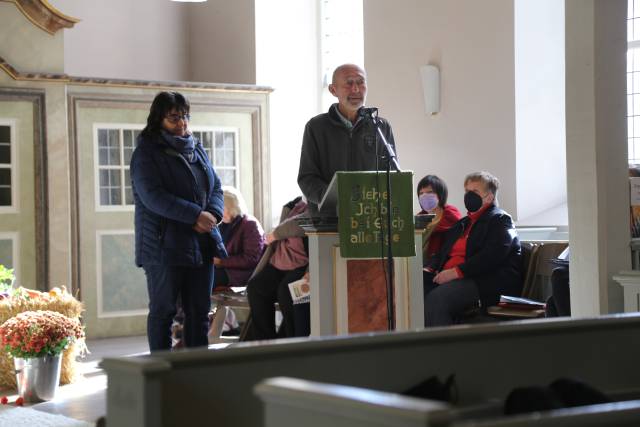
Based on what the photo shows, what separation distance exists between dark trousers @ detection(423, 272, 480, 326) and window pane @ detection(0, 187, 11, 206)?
3.86m


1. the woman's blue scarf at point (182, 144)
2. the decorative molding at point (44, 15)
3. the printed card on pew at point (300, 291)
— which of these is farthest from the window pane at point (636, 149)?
the decorative molding at point (44, 15)

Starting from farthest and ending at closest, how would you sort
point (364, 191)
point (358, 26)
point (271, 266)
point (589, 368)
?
point (358, 26) < point (271, 266) < point (364, 191) < point (589, 368)

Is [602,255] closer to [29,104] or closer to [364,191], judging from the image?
[364,191]

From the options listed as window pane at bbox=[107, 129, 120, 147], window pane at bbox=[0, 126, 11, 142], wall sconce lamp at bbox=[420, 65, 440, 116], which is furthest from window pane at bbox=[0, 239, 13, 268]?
wall sconce lamp at bbox=[420, 65, 440, 116]

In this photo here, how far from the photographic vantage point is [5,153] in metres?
8.51

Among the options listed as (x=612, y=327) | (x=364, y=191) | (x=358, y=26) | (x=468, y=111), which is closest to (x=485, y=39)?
(x=468, y=111)

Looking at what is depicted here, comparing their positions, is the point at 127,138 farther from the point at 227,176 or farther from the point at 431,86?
the point at 431,86

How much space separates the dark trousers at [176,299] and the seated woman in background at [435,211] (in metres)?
2.16

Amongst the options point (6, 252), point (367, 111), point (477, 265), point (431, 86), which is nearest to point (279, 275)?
point (477, 265)

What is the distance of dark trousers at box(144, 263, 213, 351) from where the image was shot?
5027mm

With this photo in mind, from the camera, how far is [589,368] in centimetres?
233

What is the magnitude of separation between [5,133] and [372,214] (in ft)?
16.8

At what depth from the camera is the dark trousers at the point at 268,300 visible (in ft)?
21.2

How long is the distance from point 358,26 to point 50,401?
6030mm
